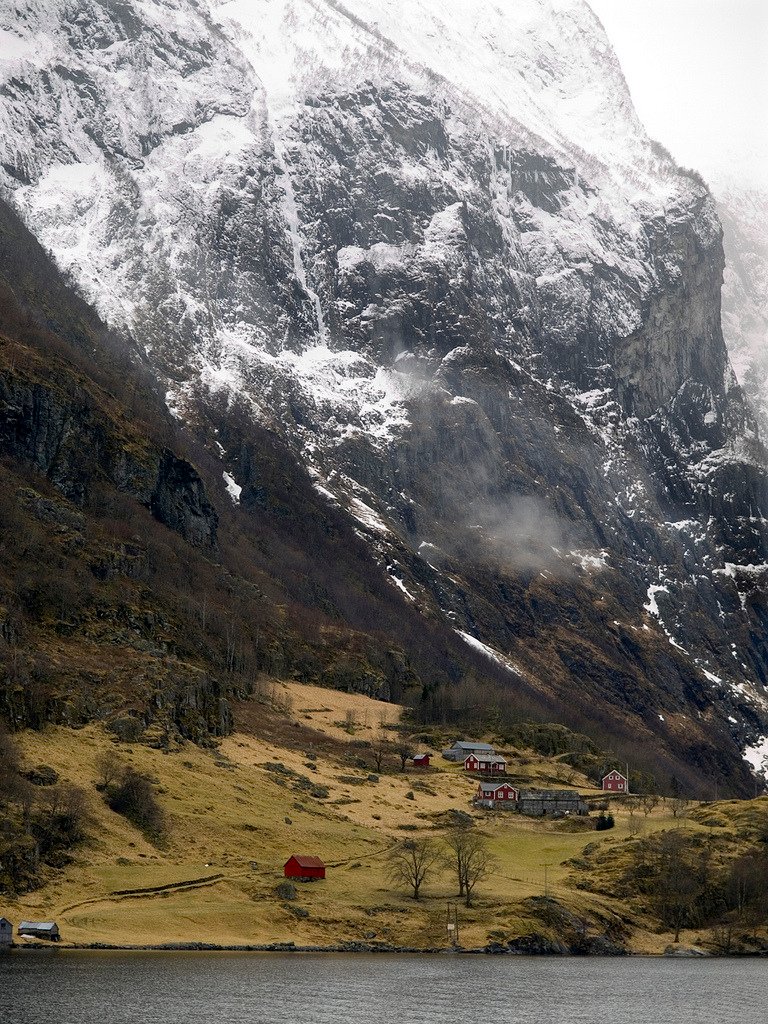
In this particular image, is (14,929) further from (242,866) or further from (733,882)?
(733,882)

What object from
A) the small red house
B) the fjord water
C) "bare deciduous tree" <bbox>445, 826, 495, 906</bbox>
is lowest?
the fjord water

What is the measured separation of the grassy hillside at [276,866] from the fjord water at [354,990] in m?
6.18

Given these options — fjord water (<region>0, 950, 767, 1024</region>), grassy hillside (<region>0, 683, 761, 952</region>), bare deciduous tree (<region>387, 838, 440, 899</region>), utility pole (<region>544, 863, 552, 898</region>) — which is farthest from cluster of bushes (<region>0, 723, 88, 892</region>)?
utility pole (<region>544, 863, 552, 898</region>)

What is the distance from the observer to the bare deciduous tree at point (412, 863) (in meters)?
147

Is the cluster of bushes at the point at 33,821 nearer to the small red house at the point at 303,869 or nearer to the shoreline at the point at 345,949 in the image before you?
the shoreline at the point at 345,949

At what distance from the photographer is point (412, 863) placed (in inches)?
5886

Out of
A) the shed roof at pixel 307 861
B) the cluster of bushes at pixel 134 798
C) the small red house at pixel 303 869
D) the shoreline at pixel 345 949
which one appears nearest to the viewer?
the shoreline at pixel 345 949

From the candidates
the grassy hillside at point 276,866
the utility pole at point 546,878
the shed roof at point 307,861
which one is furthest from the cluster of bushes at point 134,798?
the utility pole at point 546,878

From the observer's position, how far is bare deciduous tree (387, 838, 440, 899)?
147 metres

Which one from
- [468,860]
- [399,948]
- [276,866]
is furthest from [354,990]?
[468,860]

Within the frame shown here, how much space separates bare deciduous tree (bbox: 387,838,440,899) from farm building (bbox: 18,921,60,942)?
38868 millimetres

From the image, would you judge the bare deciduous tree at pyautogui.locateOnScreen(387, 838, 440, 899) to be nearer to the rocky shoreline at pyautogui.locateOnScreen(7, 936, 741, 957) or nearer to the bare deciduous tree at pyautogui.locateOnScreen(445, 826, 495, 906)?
the bare deciduous tree at pyautogui.locateOnScreen(445, 826, 495, 906)

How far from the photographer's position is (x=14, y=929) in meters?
120

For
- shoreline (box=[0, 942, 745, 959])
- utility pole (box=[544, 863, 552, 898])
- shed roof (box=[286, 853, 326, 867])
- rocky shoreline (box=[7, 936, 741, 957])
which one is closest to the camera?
Answer: shoreline (box=[0, 942, 745, 959])
